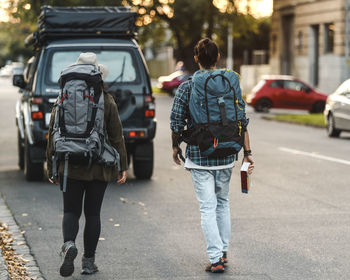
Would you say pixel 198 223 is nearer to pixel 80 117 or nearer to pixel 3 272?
pixel 3 272

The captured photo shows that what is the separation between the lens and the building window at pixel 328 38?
41.7 m

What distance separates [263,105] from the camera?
110 ft

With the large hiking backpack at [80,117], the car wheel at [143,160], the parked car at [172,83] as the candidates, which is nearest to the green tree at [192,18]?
the parked car at [172,83]

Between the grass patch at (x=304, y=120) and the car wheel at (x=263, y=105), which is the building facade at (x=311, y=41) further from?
the grass patch at (x=304, y=120)

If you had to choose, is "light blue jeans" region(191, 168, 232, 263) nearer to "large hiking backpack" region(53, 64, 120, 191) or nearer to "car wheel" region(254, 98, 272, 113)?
"large hiking backpack" region(53, 64, 120, 191)

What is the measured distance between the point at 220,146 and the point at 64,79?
122cm

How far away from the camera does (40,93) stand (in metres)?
11.6

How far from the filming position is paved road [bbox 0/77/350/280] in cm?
679

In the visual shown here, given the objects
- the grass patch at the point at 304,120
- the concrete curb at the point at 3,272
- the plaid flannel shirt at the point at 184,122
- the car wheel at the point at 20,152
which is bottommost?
the grass patch at the point at 304,120

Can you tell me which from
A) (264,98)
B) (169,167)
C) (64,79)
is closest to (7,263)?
(64,79)

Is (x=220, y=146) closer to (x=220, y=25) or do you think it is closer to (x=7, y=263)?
(x=7, y=263)

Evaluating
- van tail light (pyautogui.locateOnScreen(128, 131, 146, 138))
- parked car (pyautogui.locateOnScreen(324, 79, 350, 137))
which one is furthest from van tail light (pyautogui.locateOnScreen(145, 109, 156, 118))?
parked car (pyautogui.locateOnScreen(324, 79, 350, 137))

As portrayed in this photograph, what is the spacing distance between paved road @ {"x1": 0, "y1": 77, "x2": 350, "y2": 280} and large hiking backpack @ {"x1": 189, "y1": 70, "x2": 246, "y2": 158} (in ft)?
3.16

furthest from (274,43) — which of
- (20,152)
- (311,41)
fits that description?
(20,152)
